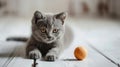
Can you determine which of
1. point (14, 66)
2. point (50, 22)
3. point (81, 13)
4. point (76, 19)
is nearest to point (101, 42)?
point (50, 22)

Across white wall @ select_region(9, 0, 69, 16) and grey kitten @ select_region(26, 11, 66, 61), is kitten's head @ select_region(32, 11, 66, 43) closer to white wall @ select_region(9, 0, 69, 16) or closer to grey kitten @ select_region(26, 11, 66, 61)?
grey kitten @ select_region(26, 11, 66, 61)

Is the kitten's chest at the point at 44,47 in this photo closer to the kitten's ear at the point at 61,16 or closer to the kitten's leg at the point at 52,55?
the kitten's leg at the point at 52,55

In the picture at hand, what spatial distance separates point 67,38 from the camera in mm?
2002

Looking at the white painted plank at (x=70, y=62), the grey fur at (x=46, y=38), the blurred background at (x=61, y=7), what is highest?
the grey fur at (x=46, y=38)

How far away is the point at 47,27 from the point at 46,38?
7cm

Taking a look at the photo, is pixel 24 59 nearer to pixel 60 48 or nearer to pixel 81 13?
pixel 60 48

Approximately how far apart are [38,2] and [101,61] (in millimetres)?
2999

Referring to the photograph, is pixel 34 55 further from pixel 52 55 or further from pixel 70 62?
pixel 70 62

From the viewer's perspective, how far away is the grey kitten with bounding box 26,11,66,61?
1.53 metres

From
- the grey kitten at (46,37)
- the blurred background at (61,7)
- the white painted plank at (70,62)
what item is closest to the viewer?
the white painted plank at (70,62)

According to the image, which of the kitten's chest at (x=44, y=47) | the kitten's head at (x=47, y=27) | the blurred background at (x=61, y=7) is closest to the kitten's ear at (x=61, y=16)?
the kitten's head at (x=47, y=27)

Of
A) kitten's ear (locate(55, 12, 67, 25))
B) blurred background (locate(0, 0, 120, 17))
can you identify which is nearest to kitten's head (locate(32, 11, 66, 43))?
kitten's ear (locate(55, 12, 67, 25))

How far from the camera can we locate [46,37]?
5.04 feet

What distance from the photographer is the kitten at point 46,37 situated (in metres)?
1.53
